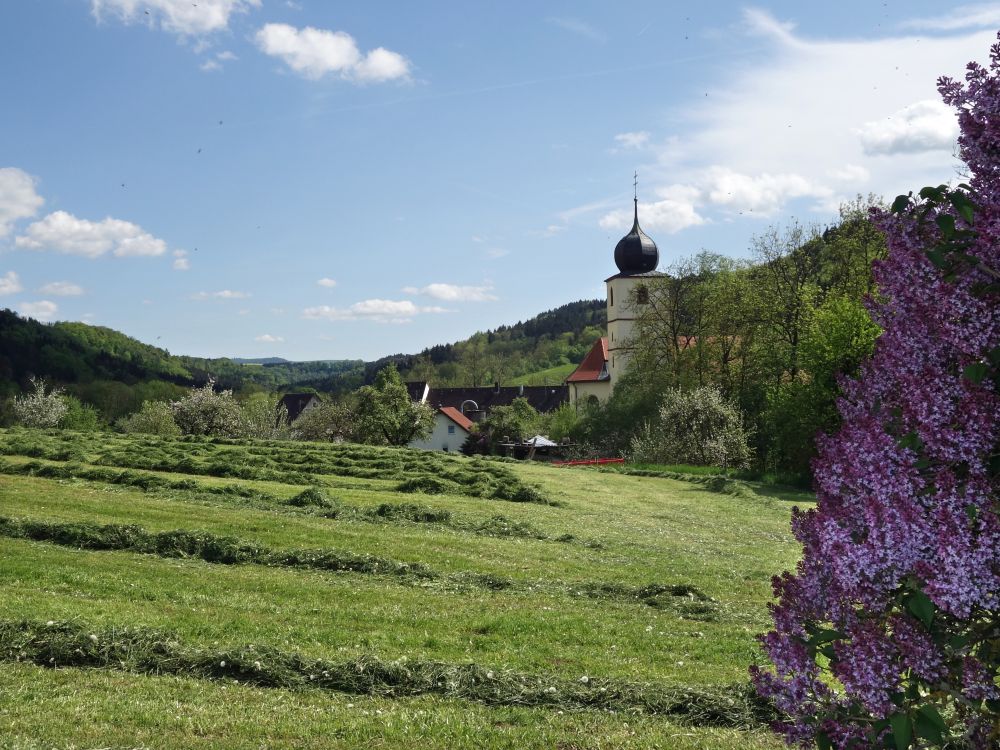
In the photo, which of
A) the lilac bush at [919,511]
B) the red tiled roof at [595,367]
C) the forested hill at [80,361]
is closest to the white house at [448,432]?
the red tiled roof at [595,367]

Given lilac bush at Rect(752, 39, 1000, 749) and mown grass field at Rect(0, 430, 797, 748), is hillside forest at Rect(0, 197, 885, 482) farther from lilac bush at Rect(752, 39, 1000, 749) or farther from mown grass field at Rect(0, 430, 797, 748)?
lilac bush at Rect(752, 39, 1000, 749)

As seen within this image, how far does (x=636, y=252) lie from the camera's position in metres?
92.1

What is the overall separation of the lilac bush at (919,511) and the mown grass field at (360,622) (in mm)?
3544

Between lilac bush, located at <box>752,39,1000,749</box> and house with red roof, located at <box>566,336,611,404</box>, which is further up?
house with red roof, located at <box>566,336,611,404</box>

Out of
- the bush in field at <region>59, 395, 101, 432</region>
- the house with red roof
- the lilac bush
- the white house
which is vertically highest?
the house with red roof

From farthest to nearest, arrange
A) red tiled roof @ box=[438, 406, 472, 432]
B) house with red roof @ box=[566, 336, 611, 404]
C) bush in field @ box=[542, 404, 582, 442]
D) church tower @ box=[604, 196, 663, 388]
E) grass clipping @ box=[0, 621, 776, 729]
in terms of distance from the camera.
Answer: red tiled roof @ box=[438, 406, 472, 432] → house with red roof @ box=[566, 336, 611, 404] → church tower @ box=[604, 196, 663, 388] → bush in field @ box=[542, 404, 582, 442] → grass clipping @ box=[0, 621, 776, 729]

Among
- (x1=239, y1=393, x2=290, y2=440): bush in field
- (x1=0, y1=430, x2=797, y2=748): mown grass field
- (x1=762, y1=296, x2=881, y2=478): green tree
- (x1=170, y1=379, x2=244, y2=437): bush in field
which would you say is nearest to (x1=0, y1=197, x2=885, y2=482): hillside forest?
(x1=762, y1=296, x2=881, y2=478): green tree

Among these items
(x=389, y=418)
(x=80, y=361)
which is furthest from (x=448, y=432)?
(x=80, y=361)

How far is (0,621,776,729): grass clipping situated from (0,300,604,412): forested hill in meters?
84.8

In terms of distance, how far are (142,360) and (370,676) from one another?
532 feet

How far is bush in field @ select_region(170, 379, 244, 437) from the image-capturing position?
71188mm

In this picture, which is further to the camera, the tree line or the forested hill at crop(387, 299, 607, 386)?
the forested hill at crop(387, 299, 607, 386)

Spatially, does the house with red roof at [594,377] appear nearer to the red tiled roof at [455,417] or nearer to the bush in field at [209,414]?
the red tiled roof at [455,417]

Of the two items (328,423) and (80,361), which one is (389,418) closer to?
(328,423)
